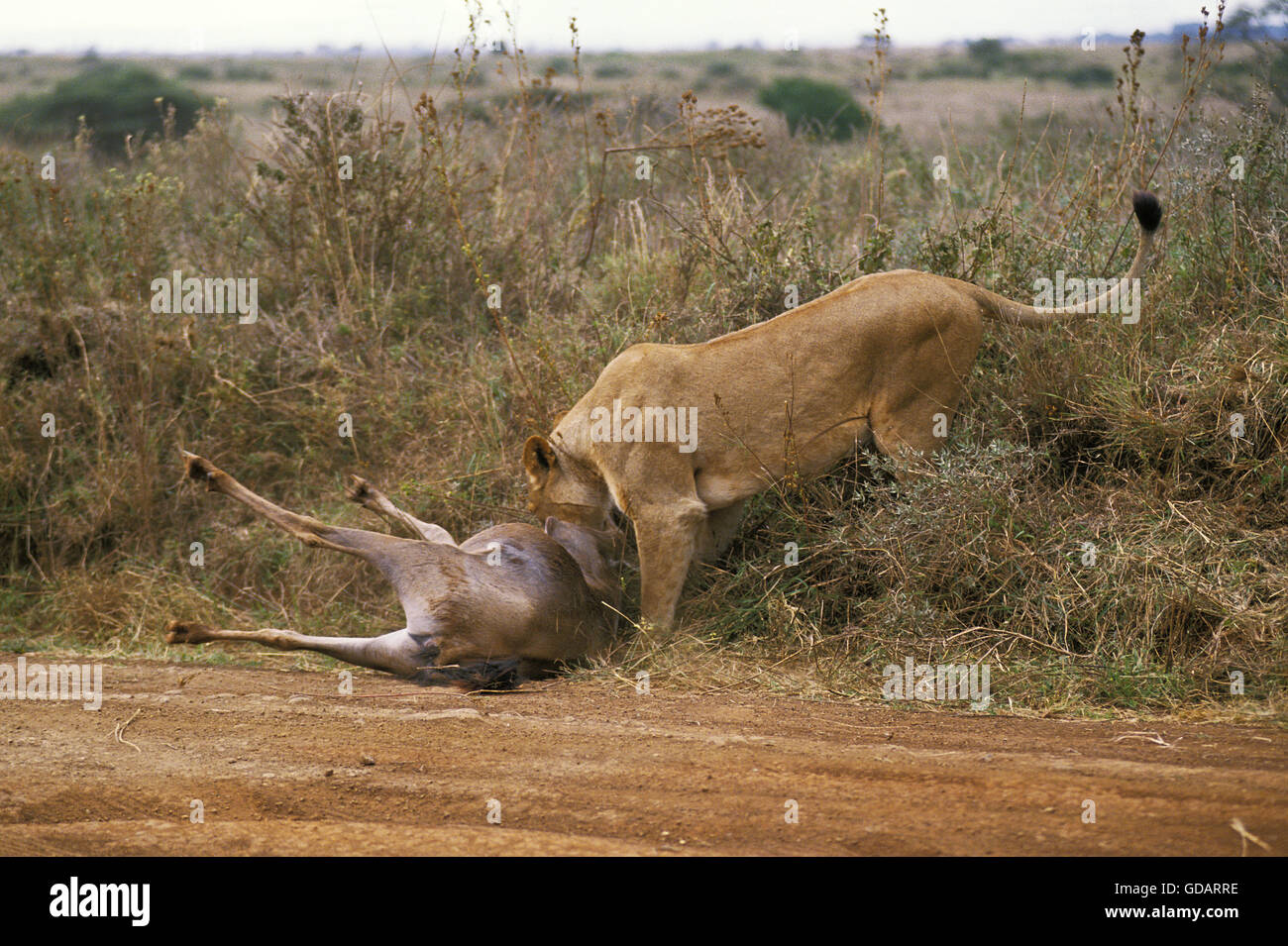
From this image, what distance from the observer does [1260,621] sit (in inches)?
174

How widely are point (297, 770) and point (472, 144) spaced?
6.29m

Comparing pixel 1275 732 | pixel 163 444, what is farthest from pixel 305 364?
pixel 1275 732

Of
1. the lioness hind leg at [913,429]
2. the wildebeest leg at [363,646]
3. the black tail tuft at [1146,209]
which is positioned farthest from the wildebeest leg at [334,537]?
the black tail tuft at [1146,209]

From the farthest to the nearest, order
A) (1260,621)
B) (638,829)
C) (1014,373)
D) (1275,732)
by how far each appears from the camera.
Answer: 1. (1014,373)
2. (1260,621)
3. (1275,732)
4. (638,829)

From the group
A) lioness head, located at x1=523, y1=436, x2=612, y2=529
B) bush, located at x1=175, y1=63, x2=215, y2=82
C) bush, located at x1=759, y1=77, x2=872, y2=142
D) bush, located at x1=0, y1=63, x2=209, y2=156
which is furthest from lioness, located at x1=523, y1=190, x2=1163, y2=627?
bush, located at x1=175, y1=63, x2=215, y2=82

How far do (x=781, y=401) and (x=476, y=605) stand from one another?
1.64m

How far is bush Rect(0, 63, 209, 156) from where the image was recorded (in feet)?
70.6

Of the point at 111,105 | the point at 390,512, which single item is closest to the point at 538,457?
the point at 390,512

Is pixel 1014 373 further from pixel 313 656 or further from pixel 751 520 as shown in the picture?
pixel 313 656

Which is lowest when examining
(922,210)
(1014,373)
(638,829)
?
(638,829)

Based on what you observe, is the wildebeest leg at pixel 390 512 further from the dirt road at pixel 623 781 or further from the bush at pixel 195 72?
the bush at pixel 195 72

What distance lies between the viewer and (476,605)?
497 cm

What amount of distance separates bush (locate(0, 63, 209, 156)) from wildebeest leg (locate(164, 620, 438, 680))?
1791 centimetres

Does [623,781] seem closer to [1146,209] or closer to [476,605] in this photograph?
[476,605]
